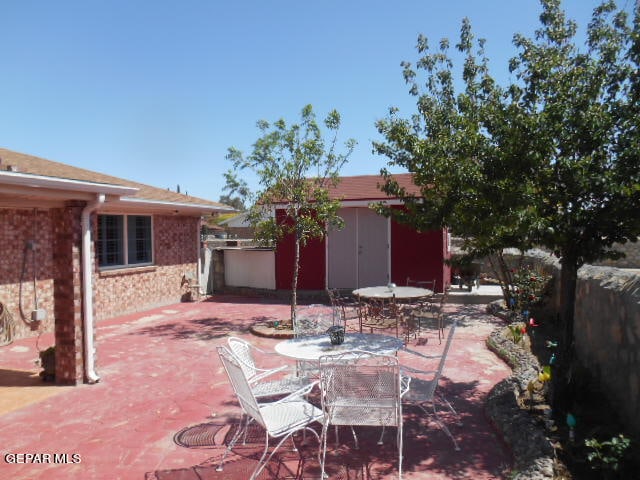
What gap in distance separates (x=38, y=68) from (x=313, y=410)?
31.6 feet

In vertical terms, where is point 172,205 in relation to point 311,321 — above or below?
above

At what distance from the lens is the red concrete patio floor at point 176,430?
3572 millimetres

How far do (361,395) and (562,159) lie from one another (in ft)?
9.11

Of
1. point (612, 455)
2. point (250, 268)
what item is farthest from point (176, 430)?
point (250, 268)

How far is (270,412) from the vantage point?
12.3ft

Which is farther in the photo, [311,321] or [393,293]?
[393,293]

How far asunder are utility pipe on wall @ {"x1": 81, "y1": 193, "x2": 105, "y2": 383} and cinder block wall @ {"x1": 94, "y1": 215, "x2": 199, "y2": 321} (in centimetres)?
463

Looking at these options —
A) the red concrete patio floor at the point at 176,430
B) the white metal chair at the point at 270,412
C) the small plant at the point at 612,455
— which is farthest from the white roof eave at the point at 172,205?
the small plant at the point at 612,455

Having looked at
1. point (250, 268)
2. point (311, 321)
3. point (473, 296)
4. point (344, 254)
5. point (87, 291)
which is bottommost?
point (473, 296)

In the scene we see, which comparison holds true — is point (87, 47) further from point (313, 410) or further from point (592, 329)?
point (592, 329)

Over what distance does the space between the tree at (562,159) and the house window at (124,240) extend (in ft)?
28.0

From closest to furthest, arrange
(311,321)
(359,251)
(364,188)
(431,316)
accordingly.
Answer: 1. (311,321)
2. (431,316)
3. (359,251)
4. (364,188)

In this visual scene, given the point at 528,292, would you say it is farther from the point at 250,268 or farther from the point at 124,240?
the point at 124,240

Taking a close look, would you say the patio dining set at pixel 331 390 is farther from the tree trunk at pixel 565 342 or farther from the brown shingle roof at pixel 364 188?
the brown shingle roof at pixel 364 188
